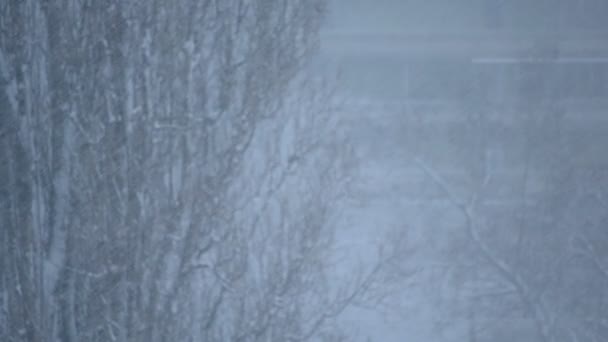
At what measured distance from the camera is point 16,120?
492cm

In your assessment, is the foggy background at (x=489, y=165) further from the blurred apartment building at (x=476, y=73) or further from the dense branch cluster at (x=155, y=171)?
the dense branch cluster at (x=155, y=171)

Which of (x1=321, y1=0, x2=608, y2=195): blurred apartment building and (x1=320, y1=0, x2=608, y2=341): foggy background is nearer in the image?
(x1=320, y1=0, x2=608, y2=341): foggy background

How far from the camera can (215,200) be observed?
5.96m

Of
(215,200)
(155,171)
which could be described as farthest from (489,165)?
(155,171)

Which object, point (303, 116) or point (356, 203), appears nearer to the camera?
point (303, 116)

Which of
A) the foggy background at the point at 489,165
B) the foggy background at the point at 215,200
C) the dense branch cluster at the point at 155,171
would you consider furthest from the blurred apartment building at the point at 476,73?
the dense branch cluster at the point at 155,171

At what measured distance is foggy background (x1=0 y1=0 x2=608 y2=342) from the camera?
16.6ft

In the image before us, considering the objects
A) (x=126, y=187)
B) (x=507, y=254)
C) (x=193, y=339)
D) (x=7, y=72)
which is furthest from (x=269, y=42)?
(x=507, y=254)

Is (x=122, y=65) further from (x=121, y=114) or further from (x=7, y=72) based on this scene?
(x=7, y=72)

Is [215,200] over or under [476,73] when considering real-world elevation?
over

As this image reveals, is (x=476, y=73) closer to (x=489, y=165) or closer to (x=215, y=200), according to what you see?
(x=489, y=165)

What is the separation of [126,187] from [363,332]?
24.9 ft

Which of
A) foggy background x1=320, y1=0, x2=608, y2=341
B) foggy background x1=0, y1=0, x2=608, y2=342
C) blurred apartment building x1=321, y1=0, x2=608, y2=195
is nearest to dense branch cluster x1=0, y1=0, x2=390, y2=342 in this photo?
foggy background x1=0, y1=0, x2=608, y2=342

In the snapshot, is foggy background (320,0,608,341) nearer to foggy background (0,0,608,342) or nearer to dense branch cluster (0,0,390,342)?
foggy background (0,0,608,342)
